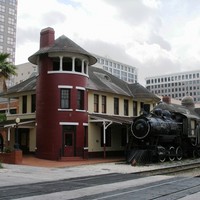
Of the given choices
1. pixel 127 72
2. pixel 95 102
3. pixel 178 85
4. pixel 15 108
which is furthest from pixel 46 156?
pixel 127 72

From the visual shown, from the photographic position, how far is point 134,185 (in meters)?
14.2

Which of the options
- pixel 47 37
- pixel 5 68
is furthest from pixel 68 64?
pixel 5 68

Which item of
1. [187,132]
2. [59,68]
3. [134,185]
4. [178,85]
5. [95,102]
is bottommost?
[134,185]

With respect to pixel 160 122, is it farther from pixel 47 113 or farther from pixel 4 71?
pixel 4 71

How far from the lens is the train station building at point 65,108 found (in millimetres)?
27547

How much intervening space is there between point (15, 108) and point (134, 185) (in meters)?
27.8

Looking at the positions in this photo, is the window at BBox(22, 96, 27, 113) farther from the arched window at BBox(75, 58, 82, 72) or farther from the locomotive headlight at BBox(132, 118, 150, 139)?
the locomotive headlight at BBox(132, 118, 150, 139)

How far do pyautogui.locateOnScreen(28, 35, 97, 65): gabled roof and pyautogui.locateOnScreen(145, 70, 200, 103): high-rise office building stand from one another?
378 feet

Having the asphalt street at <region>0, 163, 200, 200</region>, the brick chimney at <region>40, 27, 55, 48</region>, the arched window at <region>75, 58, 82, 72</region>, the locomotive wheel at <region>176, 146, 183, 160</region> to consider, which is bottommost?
the asphalt street at <region>0, 163, 200, 200</region>

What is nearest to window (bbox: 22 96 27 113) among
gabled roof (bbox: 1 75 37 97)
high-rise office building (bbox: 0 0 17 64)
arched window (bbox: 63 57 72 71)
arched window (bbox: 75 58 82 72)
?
gabled roof (bbox: 1 75 37 97)

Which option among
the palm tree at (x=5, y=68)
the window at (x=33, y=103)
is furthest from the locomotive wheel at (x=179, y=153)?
the palm tree at (x=5, y=68)

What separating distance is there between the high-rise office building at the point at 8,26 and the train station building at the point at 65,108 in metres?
103

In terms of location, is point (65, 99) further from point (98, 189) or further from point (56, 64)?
point (98, 189)

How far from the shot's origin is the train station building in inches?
1085
